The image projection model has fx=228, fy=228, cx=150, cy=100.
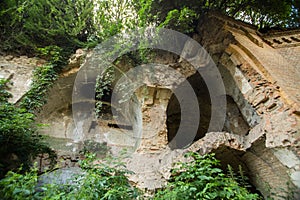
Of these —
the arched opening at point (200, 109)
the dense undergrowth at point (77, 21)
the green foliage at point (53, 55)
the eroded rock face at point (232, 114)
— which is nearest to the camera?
the eroded rock face at point (232, 114)

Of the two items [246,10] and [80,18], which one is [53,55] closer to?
[80,18]

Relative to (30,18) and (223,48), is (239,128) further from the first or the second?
(30,18)

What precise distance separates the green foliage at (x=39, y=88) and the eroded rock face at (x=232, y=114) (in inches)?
18.9

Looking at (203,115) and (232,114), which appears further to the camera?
(203,115)

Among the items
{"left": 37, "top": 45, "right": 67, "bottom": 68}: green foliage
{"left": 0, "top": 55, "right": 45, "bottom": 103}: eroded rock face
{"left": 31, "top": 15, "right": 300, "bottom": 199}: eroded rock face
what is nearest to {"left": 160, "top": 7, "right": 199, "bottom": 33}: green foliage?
{"left": 31, "top": 15, "right": 300, "bottom": 199}: eroded rock face

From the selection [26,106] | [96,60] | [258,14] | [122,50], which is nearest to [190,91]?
[122,50]

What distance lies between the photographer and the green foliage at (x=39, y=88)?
512 centimetres

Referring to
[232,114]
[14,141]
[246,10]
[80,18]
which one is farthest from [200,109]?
[14,141]

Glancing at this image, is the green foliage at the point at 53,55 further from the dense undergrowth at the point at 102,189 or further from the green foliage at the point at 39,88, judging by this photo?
the dense undergrowth at the point at 102,189

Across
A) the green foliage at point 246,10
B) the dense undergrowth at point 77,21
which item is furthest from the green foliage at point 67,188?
the green foliage at point 246,10

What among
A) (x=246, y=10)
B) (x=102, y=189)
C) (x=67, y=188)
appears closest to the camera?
(x=102, y=189)

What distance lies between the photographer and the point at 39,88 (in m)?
5.39

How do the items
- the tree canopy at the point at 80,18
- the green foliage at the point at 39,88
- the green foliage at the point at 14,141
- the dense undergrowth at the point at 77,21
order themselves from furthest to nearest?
1. the tree canopy at the point at 80,18
2. the dense undergrowth at the point at 77,21
3. the green foliage at the point at 39,88
4. the green foliage at the point at 14,141

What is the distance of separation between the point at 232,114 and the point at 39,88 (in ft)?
16.1
